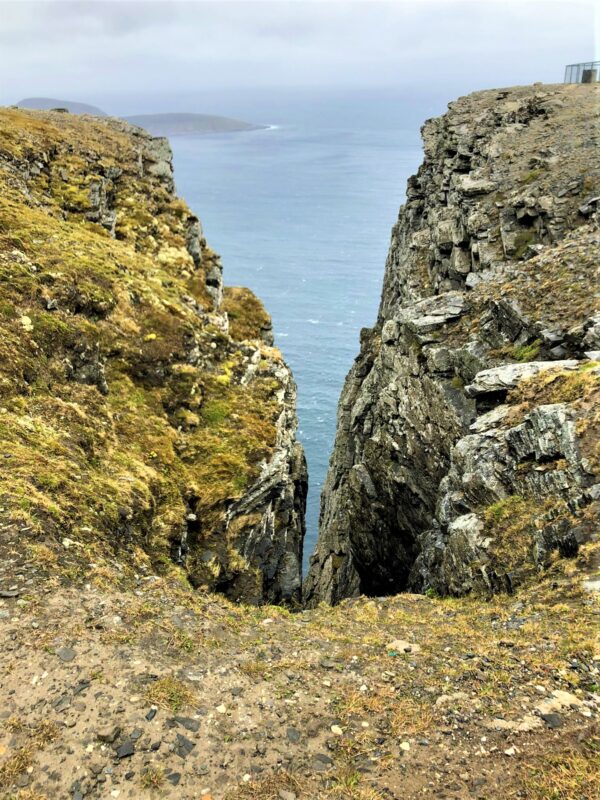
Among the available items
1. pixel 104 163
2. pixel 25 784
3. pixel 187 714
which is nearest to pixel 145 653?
pixel 187 714

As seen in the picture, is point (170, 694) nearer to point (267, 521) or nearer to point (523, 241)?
point (267, 521)

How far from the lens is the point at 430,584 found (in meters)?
25.7

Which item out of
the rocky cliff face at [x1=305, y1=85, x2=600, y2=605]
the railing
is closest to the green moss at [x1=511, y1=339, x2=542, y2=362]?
the rocky cliff face at [x1=305, y1=85, x2=600, y2=605]

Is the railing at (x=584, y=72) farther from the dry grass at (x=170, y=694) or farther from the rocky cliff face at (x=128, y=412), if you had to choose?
the dry grass at (x=170, y=694)

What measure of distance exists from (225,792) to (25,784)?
12.9ft

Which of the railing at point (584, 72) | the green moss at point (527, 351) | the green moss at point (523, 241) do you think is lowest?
the green moss at point (527, 351)

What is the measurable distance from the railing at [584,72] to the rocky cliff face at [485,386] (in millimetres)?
8858

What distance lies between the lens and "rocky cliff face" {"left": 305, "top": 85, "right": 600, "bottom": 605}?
20.5 m

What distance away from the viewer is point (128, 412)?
1054 inches

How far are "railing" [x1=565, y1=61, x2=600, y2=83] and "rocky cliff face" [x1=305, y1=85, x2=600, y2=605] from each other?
8858 millimetres

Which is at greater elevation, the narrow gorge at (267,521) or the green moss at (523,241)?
the green moss at (523,241)

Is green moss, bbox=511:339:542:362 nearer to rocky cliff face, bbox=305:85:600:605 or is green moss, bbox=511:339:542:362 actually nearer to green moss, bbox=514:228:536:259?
rocky cliff face, bbox=305:85:600:605

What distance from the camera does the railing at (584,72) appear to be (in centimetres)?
7231


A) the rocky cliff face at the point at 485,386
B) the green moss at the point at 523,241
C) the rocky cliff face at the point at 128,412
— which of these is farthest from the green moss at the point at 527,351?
the green moss at the point at 523,241
